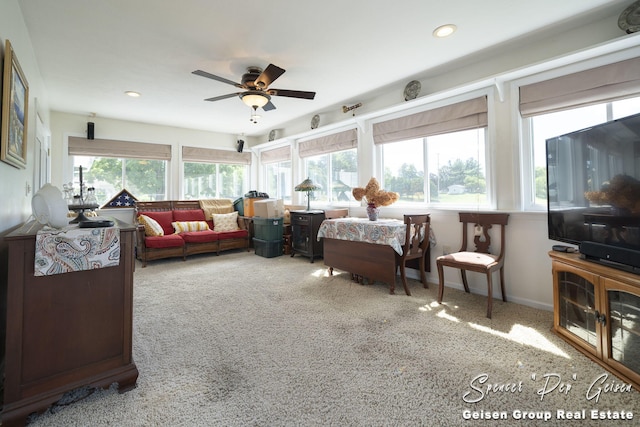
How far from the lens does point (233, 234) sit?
5.14 metres

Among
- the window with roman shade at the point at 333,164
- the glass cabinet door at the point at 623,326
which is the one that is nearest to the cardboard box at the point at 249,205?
the window with roman shade at the point at 333,164

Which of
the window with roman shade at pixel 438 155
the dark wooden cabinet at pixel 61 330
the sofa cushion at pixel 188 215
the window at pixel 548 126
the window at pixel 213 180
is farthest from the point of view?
the window at pixel 213 180

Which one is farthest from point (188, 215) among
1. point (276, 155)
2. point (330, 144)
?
point (330, 144)

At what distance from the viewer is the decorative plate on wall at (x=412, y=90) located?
3.26 metres

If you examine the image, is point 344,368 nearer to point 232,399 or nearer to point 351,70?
point 232,399

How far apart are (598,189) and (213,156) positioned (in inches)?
235

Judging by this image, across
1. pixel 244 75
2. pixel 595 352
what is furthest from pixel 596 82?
pixel 244 75

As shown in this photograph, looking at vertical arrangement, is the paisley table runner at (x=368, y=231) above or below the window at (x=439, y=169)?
below

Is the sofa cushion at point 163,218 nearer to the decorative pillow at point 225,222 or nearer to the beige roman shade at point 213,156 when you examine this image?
the decorative pillow at point 225,222

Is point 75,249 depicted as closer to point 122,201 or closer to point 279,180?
point 122,201

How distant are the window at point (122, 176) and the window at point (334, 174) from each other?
2941 mm

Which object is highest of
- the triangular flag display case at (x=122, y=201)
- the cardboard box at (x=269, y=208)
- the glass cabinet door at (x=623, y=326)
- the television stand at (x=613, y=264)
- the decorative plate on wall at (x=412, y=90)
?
the decorative plate on wall at (x=412, y=90)

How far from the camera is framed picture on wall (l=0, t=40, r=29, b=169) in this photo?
1.55m

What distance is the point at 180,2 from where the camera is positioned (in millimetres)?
1968
